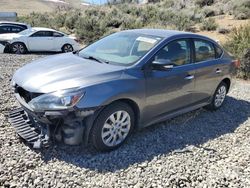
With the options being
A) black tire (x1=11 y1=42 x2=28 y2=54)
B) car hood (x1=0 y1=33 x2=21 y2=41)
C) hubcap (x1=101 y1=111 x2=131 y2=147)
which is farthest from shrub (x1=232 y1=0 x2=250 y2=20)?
hubcap (x1=101 y1=111 x2=131 y2=147)

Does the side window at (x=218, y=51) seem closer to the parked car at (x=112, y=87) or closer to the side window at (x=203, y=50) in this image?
the side window at (x=203, y=50)

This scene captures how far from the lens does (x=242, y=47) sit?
1130cm

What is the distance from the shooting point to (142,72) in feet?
15.9

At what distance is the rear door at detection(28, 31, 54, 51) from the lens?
1522 cm

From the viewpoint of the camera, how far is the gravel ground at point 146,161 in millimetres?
3955

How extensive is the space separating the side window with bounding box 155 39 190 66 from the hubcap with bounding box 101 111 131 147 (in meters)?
1.08

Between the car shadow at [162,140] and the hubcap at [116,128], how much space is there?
150 millimetres

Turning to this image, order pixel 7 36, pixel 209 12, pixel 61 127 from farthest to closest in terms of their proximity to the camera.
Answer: pixel 209 12 → pixel 7 36 → pixel 61 127

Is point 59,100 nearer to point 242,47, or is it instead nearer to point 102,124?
point 102,124

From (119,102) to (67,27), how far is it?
23.1 metres

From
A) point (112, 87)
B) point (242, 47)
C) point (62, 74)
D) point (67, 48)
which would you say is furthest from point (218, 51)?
point (67, 48)

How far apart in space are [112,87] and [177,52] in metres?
1.61

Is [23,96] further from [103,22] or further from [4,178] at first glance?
[103,22]

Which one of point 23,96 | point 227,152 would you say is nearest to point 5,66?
point 23,96
